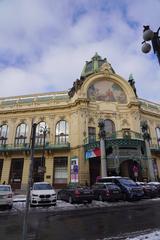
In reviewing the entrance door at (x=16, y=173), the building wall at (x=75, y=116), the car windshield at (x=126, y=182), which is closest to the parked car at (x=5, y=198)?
the car windshield at (x=126, y=182)

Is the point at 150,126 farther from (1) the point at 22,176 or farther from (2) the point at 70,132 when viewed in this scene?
(1) the point at 22,176

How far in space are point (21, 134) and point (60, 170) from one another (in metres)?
9.58

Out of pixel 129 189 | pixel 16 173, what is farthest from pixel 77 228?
pixel 16 173

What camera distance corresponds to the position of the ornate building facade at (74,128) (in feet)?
96.6

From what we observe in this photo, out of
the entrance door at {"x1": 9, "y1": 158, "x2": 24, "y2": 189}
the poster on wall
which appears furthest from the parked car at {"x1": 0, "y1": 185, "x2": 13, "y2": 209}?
the entrance door at {"x1": 9, "y1": 158, "x2": 24, "y2": 189}

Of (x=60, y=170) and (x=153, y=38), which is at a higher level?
(x=153, y=38)

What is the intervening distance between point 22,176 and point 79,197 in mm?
17614

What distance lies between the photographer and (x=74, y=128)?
32.0m

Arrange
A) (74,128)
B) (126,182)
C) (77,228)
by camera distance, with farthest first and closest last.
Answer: (74,128), (126,182), (77,228)

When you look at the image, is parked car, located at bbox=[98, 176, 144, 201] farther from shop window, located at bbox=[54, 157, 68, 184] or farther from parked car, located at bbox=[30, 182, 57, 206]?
shop window, located at bbox=[54, 157, 68, 184]

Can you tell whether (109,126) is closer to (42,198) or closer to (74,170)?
(74,170)

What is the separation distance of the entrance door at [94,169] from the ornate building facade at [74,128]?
147 millimetres

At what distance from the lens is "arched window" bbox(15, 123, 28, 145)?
33.6m

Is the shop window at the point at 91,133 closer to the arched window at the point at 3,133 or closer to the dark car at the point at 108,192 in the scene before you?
the dark car at the point at 108,192
